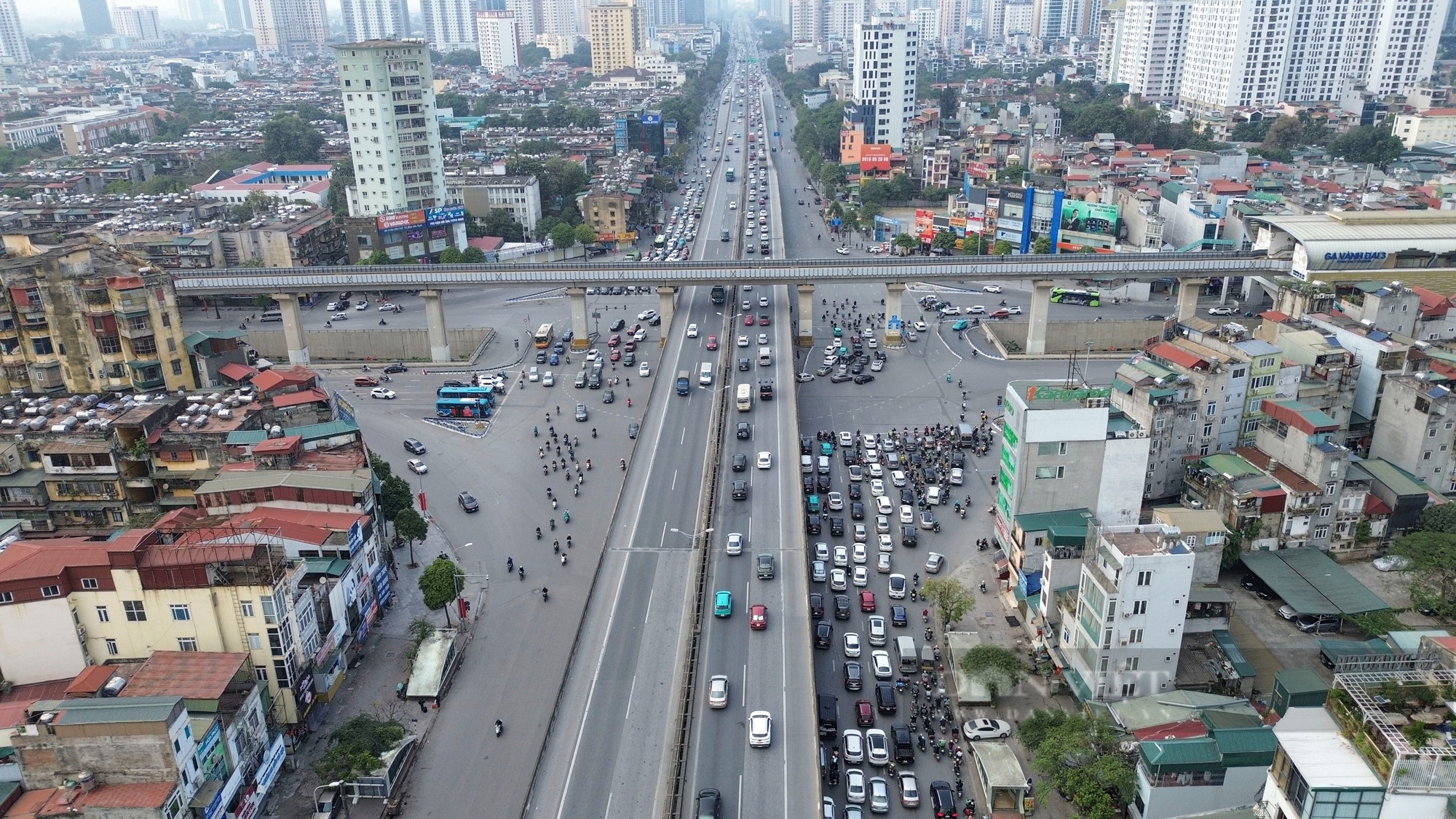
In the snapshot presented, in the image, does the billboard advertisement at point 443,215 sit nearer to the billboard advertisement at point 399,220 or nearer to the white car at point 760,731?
the billboard advertisement at point 399,220

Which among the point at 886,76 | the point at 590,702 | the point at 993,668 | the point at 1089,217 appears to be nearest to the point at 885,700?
the point at 993,668

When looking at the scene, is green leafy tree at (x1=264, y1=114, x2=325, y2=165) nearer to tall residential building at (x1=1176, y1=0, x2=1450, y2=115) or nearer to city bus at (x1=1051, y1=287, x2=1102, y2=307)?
city bus at (x1=1051, y1=287, x2=1102, y2=307)

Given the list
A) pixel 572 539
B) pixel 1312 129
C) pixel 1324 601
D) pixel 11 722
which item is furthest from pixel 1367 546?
pixel 1312 129

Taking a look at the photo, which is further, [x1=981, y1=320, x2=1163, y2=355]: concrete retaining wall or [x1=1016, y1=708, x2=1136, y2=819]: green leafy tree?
[x1=981, y1=320, x2=1163, y2=355]: concrete retaining wall

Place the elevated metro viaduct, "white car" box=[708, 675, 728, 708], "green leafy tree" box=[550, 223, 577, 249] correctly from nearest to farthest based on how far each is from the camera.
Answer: "white car" box=[708, 675, 728, 708]
the elevated metro viaduct
"green leafy tree" box=[550, 223, 577, 249]

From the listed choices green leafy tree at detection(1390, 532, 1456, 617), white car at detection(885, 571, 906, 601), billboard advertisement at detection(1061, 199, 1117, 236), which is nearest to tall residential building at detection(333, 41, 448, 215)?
billboard advertisement at detection(1061, 199, 1117, 236)

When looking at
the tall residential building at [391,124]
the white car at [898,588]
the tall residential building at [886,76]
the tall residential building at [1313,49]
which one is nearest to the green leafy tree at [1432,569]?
the white car at [898,588]

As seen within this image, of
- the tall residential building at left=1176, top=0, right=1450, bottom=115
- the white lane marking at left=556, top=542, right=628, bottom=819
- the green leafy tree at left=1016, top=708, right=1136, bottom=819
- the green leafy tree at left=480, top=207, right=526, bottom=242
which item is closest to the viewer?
the white lane marking at left=556, top=542, right=628, bottom=819

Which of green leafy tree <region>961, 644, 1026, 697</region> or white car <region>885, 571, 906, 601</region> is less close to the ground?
green leafy tree <region>961, 644, 1026, 697</region>
